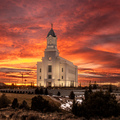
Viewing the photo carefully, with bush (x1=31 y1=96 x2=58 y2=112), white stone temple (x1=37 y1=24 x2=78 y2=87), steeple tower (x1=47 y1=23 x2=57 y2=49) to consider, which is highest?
steeple tower (x1=47 y1=23 x2=57 y2=49)

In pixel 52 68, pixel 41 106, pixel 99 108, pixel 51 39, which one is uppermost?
pixel 51 39

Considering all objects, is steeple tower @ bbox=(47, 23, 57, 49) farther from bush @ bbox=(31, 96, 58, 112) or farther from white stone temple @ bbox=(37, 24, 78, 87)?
bush @ bbox=(31, 96, 58, 112)

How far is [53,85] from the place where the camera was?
263 feet

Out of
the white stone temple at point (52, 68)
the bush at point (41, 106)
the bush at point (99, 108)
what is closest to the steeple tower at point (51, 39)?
the white stone temple at point (52, 68)

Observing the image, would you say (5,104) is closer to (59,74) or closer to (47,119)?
(47,119)

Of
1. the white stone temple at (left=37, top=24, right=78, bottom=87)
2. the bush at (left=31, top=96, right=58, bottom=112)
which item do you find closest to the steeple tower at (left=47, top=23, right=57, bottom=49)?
the white stone temple at (left=37, top=24, right=78, bottom=87)

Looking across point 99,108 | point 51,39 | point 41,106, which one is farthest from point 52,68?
point 99,108

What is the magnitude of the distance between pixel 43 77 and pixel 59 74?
6.64 m

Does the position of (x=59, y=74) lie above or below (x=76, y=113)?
above

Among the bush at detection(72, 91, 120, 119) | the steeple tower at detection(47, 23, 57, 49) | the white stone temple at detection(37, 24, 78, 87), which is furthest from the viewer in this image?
the steeple tower at detection(47, 23, 57, 49)

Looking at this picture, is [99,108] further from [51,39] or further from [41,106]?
[51,39]

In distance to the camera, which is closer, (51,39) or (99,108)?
(99,108)

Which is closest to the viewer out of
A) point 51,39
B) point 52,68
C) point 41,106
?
point 41,106

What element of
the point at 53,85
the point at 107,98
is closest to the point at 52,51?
the point at 53,85
